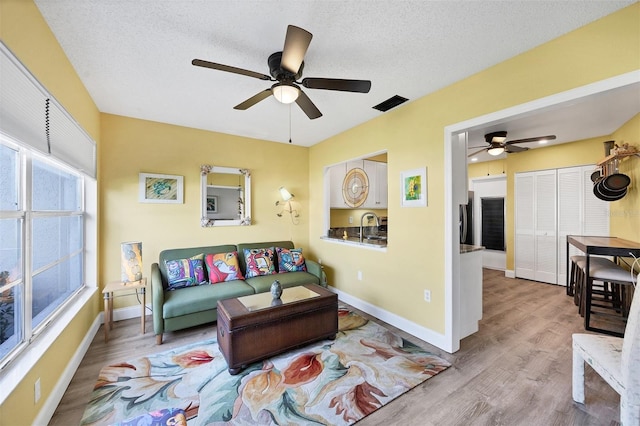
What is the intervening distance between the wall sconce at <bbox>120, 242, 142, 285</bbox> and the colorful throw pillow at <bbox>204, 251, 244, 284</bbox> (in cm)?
76

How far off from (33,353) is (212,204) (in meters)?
2.50

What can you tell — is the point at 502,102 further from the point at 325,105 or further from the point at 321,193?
the point at 321,193

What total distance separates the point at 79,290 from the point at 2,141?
6.46 feet

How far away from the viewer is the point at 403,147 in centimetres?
304

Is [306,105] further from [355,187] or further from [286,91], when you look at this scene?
[355,187]

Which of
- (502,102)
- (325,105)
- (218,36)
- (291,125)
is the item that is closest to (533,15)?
(502,102)

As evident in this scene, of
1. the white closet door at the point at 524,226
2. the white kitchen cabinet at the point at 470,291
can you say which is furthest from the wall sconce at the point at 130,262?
the white closet door at the point at 524,226

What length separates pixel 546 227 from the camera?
15.8 feet

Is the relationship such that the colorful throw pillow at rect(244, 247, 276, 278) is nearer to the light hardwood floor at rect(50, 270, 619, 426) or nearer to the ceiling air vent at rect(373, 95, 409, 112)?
the light hardwood floor at rect(50, 270, 619, 426)

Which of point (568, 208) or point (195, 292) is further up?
point (568, 208)

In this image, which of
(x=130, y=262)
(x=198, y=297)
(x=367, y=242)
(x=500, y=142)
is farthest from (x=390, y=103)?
(x=130, y=262)

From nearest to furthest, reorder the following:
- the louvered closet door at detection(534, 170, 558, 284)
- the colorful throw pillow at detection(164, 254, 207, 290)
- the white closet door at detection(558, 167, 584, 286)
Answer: the colorful throw pillow at detection(164, 254, 207, 290)
the white closet door at detection(558, 167, 584, 286)
the louvered closet door at detection(534, 170, 558, 284)

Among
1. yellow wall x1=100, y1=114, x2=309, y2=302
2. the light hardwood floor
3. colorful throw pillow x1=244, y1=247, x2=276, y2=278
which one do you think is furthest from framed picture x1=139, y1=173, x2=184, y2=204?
the light hardwood floor

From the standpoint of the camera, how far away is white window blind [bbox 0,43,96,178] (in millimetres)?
1260
